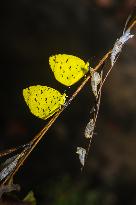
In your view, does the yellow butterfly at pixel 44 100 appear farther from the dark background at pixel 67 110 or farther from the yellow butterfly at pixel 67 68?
the dark background at pixel 67 110

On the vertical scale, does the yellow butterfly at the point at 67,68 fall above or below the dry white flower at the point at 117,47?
above

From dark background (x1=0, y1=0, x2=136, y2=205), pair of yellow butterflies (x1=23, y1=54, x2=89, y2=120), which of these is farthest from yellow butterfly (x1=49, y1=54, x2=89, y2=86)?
dark background (x1=0, y1=0, x2=136, y2=205)

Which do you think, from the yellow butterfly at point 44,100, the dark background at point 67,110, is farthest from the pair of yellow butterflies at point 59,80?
the dark background at point 67,110

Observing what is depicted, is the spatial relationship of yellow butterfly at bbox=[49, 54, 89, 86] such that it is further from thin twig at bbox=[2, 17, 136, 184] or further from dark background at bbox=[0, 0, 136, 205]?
dark background at bbox=[0, 0, 136, 205]

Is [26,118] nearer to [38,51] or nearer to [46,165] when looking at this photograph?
[46,165]

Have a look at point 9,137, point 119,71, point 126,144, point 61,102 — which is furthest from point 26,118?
point 61,102

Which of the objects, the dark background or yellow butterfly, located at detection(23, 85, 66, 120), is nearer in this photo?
yellow butterfly, located at detection(23, 85, 66, 120)
